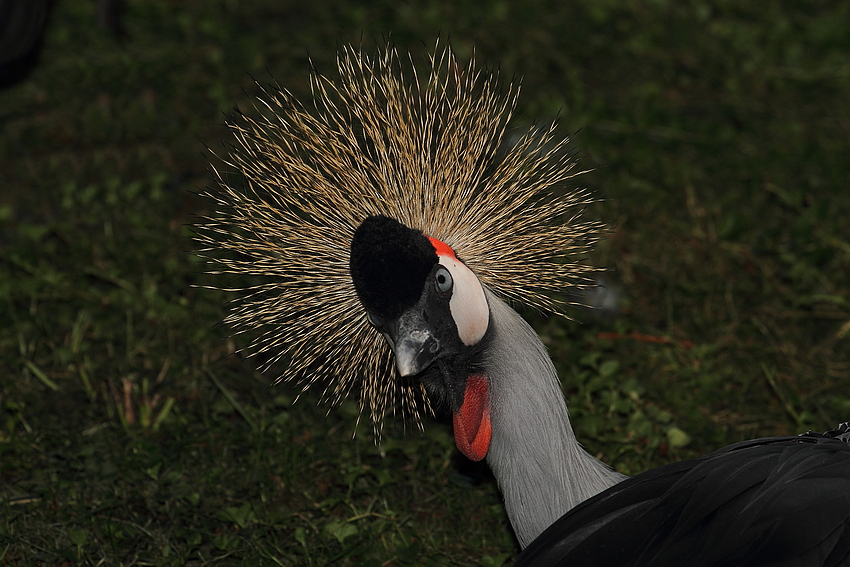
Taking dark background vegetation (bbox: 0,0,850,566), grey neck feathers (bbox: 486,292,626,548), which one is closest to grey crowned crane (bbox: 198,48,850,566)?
grey neck feathers (bbox: 486,292,626,548)

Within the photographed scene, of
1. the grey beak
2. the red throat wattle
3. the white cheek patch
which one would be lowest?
the red throat wattle

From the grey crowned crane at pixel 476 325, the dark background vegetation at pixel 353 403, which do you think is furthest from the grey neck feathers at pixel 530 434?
the dark background vegetation at pixel 353 403

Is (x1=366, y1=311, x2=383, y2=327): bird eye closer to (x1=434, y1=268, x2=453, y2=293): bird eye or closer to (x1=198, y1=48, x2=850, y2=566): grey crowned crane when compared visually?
(x1=198, y1=48, x2=850, y2=566): grey crowned crane

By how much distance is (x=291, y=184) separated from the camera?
1810 millimetres

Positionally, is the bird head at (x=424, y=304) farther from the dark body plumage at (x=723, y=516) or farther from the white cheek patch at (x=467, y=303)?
the dark body plumage at (x=723, y=516)

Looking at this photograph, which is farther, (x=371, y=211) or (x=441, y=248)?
(x=371, y=211)

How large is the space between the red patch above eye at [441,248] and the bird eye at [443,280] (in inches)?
1.5

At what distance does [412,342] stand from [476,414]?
0.22 meters

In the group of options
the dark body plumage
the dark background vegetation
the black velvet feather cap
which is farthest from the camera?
the dark background vegetation

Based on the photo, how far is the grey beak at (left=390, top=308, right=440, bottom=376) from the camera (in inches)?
61.5

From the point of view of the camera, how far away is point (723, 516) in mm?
1475

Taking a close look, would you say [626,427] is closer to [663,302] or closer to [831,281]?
[663,302]

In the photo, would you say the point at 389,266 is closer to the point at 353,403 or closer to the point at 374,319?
the point at 374,319

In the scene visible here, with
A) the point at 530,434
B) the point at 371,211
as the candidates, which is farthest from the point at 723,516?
→ the point at 371,211
